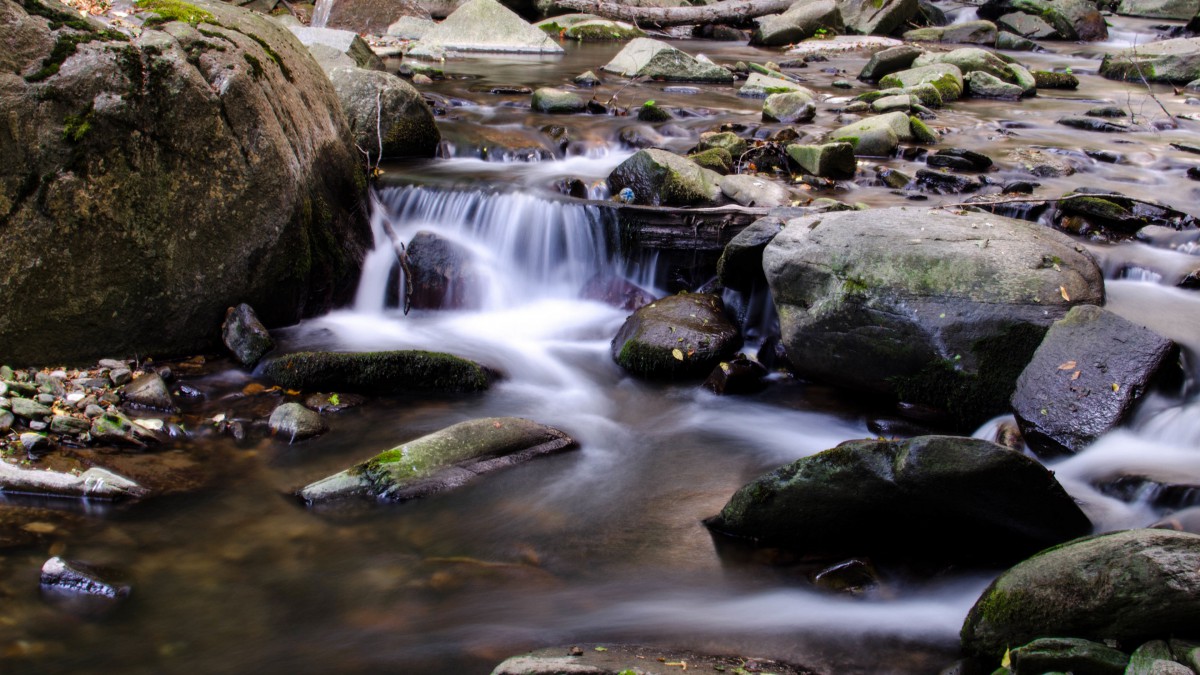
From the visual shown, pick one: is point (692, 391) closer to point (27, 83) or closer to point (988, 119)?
point (27, 83)

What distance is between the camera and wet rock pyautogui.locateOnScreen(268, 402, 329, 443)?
17.6 feet

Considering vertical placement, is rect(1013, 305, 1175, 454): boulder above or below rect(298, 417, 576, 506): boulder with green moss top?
above

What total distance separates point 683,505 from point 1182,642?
8.31ft

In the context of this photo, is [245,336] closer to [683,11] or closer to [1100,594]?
[1100,594]

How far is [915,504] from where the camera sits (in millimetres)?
3994

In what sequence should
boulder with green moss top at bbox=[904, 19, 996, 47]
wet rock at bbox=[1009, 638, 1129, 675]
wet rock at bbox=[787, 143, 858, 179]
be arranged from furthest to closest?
boulder with green moss top at bbox=[904, 19, 996, 47] → wet rock at bbox=[787, 143, 858, 179] → wet rock at bbox=[1009, 638, 1129, 675]

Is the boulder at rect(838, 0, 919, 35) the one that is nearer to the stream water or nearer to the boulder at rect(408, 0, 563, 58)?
the boulder at rect(408, 0, 563, 58)

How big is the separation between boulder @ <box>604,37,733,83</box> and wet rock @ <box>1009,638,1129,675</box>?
1404 centimetres

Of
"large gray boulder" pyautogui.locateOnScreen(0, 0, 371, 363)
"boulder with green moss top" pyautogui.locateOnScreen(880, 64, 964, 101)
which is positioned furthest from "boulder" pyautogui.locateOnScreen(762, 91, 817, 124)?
"large gray boulder" pyautogui.locateOnScreen(0, 0, 371, 363)

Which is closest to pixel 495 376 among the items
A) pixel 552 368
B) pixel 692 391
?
pixel 552 368

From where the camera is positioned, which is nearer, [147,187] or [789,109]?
[147,187]

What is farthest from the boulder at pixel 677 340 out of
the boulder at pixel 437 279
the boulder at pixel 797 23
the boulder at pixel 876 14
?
the boulder at pixel 876 14

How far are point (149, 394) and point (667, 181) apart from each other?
4.80 m

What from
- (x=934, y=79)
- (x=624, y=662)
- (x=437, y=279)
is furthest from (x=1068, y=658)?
(x=934, y=79)
